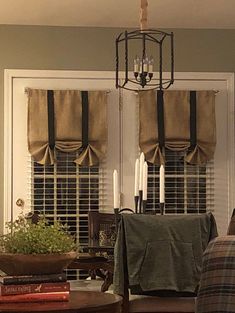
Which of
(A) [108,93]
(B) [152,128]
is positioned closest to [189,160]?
(B) [152,128]

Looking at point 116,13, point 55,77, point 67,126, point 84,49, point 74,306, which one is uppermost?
point 116,13

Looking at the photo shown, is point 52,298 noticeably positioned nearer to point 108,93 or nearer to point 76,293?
point 76,293

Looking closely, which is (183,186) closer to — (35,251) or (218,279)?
(35,251)

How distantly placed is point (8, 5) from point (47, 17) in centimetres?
47

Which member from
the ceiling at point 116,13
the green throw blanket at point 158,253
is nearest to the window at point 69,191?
the ceiling at point 116,13

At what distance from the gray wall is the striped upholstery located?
5.07 meters

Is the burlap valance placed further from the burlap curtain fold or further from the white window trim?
the burlap curtain fold

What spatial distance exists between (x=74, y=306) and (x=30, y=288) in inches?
7.1

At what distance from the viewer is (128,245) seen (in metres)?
3.44

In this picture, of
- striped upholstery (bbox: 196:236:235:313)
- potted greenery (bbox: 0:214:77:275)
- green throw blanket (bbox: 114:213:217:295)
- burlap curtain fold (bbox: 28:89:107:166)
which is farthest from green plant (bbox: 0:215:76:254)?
burlap curtain fold (bbox: 28:89:107:166)

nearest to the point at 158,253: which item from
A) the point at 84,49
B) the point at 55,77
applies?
the point at 55,77

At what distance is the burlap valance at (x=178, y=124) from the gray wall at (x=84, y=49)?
0.31m

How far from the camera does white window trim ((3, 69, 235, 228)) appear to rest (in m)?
6.21

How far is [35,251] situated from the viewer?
7.80 feet
